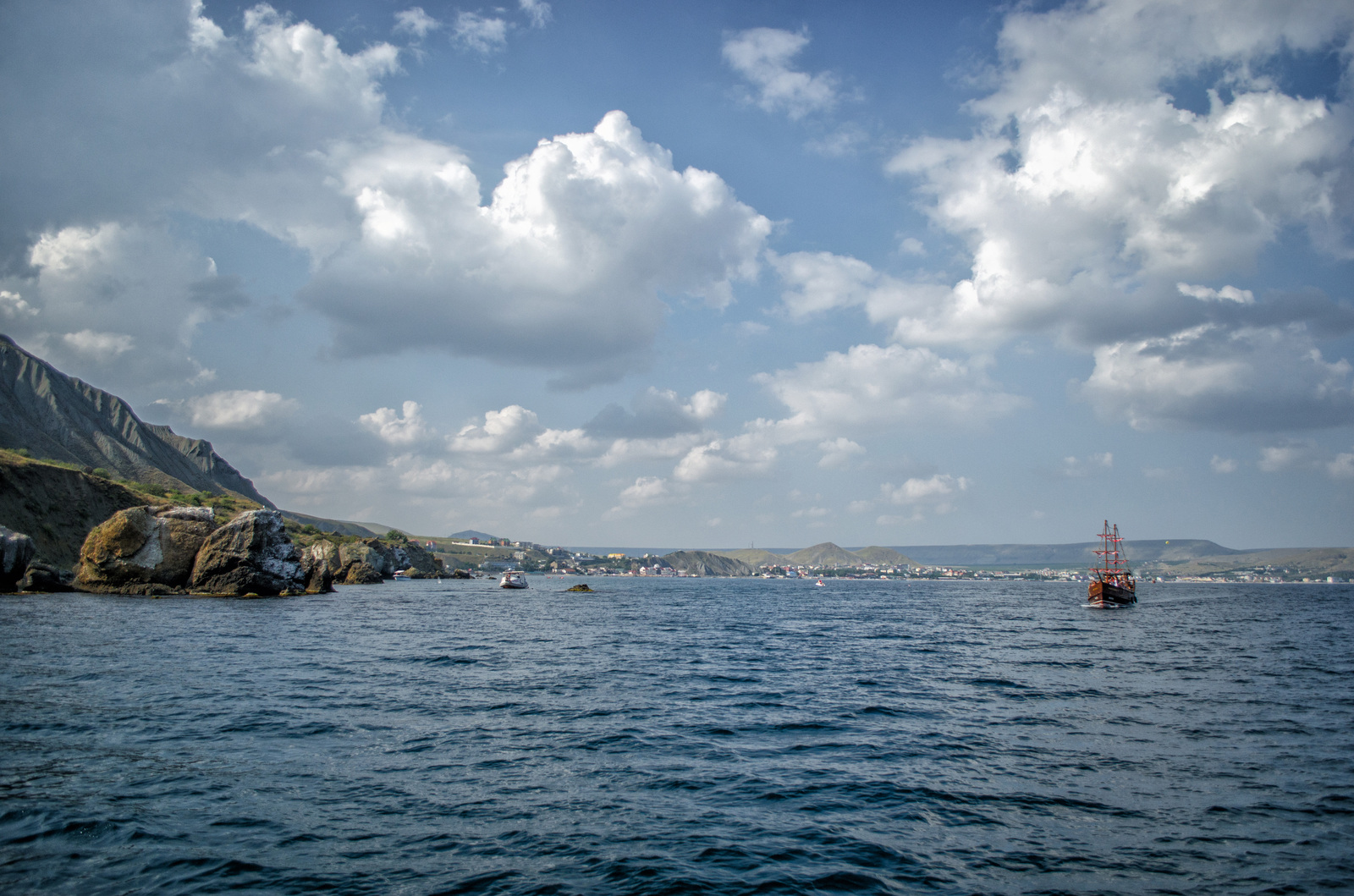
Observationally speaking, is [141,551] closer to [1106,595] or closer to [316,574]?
[316,574]

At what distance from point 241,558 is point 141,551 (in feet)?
29.4

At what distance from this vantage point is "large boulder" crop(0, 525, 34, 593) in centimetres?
6191

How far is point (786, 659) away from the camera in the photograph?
120ft

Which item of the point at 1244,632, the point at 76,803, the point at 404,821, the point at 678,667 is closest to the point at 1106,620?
the point at 1244,632

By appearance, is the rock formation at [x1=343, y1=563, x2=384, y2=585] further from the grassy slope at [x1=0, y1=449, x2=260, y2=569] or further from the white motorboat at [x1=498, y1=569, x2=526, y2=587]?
the grassy slope at [x1=0, y1=449, x2=260, y2=569]

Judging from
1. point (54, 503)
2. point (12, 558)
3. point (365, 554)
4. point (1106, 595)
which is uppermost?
point (54, 503)

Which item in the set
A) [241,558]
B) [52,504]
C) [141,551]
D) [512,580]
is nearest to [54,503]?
[52,504]

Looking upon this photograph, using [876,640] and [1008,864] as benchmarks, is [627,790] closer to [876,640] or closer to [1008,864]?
[1008,864]

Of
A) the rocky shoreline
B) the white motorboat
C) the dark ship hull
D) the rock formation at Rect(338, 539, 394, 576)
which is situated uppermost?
the rocky shoreline

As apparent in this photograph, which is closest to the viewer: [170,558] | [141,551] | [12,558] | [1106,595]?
[12,558]

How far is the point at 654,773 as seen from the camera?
15.4 meters

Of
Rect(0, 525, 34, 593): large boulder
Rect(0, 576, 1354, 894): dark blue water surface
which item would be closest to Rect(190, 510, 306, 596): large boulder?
Rect(0, 525, 34, 593): large boulder

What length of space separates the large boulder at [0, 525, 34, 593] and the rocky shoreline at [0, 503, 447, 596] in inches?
3.3

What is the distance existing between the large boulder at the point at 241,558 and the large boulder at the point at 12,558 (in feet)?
45.5
